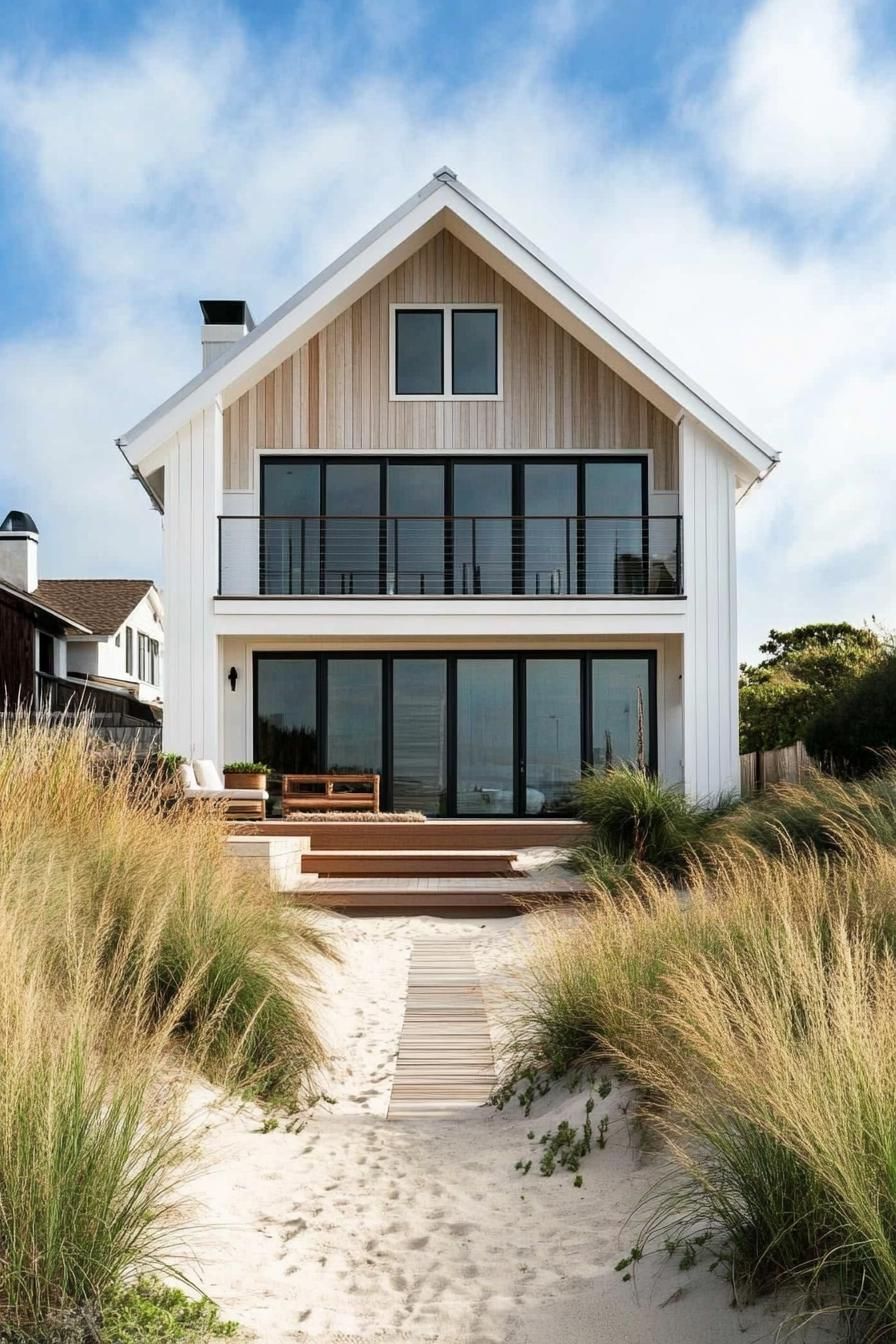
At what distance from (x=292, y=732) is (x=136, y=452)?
4275mm

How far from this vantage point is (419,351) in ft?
55.0

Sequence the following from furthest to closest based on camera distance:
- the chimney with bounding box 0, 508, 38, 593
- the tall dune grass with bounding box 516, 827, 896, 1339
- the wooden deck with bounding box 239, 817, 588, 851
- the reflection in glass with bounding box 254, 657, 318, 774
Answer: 1. the chimney with bounding box 0, 508, 38, 593
2. the reflection in glass with bounding box 254, 657, 318, 774
3. the wooden deck with bounding box 239, 817, 588, 851
4. the tall dune grass with bounding box 516, 827, 896, 1339

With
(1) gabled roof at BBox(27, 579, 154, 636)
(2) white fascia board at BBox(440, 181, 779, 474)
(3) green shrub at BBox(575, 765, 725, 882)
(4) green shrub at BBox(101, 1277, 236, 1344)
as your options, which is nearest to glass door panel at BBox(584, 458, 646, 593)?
(2) white fascia board at BBox(440, 181, 779, 474)

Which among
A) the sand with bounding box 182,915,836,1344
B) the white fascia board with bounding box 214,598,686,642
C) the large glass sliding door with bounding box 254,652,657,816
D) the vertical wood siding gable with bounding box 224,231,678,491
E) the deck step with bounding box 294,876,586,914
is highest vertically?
the vertical wood siding gable with bounding box 224,231,678,491

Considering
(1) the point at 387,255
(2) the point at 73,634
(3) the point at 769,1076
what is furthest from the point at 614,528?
(2) the point at 73,634

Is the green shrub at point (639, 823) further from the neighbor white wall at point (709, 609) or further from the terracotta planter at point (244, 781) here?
the terracotta planter at point (244, 781)

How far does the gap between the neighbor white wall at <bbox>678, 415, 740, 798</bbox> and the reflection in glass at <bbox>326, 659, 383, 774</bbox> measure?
13.9ft

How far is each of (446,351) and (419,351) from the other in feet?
1.28

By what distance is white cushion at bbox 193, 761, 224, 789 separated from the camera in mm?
13781

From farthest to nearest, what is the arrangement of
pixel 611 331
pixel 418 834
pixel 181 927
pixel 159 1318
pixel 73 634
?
pixel 73 634, pixel 611 331, pixel 418 834, pixel 181 927, pixel 159 1318

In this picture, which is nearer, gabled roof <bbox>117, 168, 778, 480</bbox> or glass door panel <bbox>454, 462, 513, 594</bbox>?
gabled roof <bbox>117, 168, 778, 480</bbox>

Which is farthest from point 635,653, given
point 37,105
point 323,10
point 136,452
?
point 37,105

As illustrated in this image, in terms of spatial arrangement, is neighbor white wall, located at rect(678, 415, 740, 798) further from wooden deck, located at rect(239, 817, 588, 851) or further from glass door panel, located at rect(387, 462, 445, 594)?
glass door panel, located at rect(387, 462, 445, 594)

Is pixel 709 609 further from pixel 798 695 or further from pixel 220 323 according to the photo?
pixel 220 323
